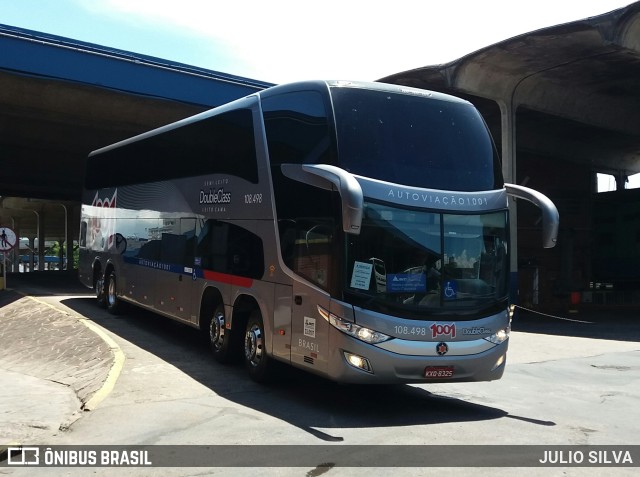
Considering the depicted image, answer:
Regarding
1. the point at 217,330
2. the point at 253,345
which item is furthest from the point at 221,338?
the point at 253,345

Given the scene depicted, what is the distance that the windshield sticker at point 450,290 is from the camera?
8.51 metres

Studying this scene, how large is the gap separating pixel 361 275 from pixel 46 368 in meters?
7.09

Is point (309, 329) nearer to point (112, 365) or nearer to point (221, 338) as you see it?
point (221, 338)

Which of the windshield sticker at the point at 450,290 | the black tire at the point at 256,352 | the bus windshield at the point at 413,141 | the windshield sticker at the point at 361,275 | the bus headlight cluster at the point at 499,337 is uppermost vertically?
the bus windshield at the point at 413,141

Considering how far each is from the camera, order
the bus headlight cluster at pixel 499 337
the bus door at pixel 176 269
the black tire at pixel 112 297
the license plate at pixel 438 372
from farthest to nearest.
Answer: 1. the black tire at pixel 112 297
2. the bus door at pixel 176 269
3. the bus headlight cluster at pixel 499 337
4. the license plate at pixel 438 372

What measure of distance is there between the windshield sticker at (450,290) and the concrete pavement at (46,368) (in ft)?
14.8

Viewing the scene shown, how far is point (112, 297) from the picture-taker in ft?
56.0

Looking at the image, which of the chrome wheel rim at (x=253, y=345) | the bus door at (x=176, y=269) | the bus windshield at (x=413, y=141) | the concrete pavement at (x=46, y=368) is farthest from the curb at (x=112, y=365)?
the bus windshield at (x=413, y=141)

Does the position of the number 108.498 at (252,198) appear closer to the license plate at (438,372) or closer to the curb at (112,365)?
the curb at (112,365)

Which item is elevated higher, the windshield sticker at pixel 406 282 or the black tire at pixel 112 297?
the windshield sticker at pixel 406 282

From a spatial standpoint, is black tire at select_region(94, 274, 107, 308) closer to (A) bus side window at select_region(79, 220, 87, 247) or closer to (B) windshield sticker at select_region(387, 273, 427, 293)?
(A) bus side window at select_region(79, 220, 87, 247)

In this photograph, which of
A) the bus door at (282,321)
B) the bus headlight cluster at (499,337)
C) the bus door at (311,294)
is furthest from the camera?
the bus door at (282,321)

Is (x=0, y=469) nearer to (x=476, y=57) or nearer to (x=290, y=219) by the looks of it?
(x=290, y=219)

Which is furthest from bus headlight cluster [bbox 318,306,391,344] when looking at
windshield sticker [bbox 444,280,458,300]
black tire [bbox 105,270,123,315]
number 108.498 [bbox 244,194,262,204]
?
black tire [bbox 105,270,123,315]
